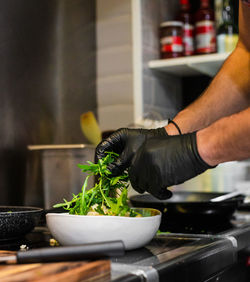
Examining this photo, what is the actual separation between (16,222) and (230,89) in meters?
0.75

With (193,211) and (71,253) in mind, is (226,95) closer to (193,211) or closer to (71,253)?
(193,211)

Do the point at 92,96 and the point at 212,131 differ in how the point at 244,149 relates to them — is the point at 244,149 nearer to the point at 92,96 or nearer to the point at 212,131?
the point at 212,131

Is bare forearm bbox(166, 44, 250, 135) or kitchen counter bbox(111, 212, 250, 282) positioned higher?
bare forearm bbox(166, 44, 250, 135)

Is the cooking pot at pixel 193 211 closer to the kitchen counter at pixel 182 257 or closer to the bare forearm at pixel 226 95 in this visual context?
the kitchen counter at pixel 182 257

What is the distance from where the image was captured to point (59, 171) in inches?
70.9

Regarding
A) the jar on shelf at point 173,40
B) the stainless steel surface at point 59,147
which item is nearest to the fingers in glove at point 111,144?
the stainless steel surface at point 59,147

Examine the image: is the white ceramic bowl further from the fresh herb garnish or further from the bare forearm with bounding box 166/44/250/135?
the bare forearm with bounding box 166/44/250/135

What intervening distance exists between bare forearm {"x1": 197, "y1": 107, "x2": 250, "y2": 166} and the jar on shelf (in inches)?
53.5

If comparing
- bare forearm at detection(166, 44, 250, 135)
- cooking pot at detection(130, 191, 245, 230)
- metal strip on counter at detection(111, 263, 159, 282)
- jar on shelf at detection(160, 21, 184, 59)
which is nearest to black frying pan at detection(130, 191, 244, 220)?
cooking pot at detection(130, 191, 245, 230)

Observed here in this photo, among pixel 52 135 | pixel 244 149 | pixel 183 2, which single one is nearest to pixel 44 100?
pixel 52 135

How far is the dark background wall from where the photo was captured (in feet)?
5.96

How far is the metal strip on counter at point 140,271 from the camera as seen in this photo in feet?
2.84

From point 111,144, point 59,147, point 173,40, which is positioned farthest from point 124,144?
point 173,40

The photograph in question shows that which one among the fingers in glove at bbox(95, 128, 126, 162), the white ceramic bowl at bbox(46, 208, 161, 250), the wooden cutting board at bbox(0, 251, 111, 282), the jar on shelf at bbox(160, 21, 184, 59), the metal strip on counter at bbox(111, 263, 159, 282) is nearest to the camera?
the wooden cutting board at bbox(0, 251, 111, 282)
